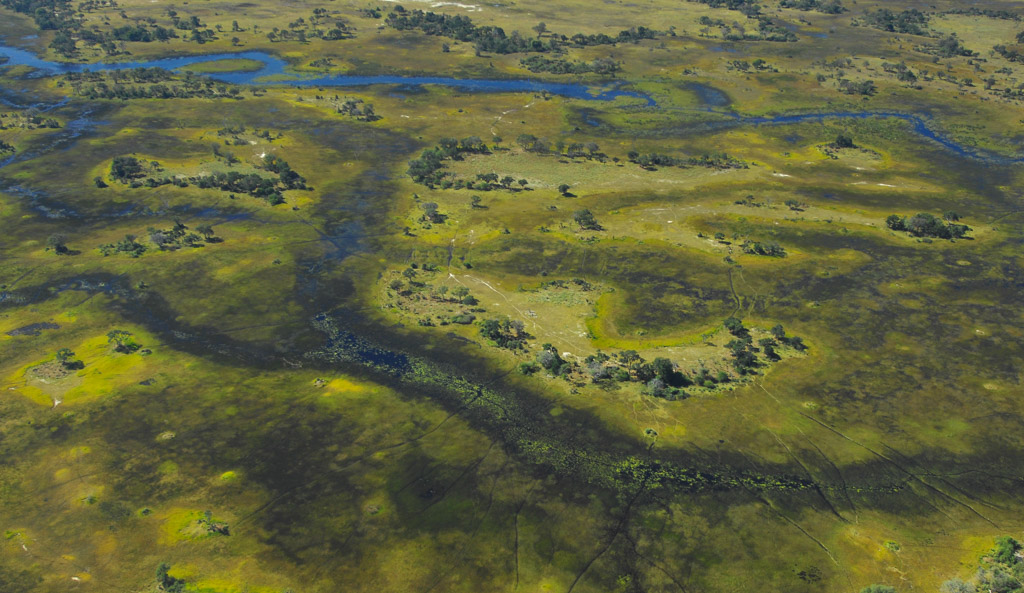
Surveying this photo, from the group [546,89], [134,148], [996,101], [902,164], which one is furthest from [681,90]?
[134,148]

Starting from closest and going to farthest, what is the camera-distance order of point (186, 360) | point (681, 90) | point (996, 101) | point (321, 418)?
point (321, 418) → point (186, 360) → point (996, 101) → point (681, 90)

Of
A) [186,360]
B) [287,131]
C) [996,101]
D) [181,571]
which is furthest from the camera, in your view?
[996,101]

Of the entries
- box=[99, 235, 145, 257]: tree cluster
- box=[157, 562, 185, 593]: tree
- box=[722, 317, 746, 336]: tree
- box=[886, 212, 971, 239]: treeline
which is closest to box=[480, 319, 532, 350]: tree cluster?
box=[722, 317, 746, 336]: tree

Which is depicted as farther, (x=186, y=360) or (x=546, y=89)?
(x=546, y=89)

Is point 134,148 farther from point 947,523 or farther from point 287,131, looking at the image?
point 947,523

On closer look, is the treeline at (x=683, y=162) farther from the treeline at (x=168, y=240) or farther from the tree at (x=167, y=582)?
the tree at (x=167, y=582)

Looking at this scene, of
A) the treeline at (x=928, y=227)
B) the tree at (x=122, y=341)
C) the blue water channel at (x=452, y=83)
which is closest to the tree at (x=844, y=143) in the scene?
the blue water channel at (x=452, y=83)
